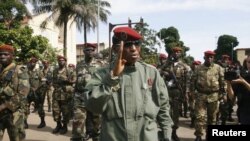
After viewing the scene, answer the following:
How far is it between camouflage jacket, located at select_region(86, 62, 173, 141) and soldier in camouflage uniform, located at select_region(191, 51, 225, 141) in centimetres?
601

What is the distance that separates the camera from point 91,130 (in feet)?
28.8

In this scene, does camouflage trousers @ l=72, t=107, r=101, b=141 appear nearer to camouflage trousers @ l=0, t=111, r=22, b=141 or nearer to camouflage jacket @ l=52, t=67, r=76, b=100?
camouflage trousers @ l=0, t=111, r=22, b=141

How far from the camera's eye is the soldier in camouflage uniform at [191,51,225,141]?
31.1ft

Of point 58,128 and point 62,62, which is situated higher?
point 62,62

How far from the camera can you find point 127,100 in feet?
11.5

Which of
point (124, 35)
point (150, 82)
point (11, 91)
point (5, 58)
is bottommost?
point (11, 91)

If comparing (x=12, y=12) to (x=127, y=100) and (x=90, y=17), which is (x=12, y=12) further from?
(x=127, y=100)

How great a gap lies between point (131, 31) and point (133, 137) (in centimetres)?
82

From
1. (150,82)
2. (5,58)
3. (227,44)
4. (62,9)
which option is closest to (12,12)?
(62,9)

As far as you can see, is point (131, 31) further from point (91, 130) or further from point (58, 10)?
point (58, 10)

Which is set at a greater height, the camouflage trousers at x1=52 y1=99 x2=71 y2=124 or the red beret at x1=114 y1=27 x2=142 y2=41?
the red beret at x1=114 y1=27 x2=142 y2=41

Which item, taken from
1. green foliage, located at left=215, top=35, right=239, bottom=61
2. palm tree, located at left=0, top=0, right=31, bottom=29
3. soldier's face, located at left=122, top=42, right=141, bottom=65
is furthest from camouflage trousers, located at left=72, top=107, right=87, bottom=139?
green foliage, located at left=215, top=35, right=239, bottom=61

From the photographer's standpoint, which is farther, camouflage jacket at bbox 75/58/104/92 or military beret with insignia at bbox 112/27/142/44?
camouflage jacket at bbox 75/58/104/92

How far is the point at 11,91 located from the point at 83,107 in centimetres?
231
